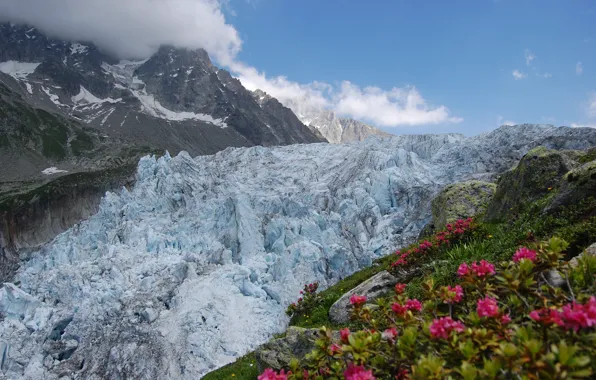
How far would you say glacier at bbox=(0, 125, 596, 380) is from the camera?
2641 centimetres

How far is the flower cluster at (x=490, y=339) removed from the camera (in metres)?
2.40

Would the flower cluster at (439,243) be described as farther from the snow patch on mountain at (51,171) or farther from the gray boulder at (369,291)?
the snow patch on mountain at (51,171)

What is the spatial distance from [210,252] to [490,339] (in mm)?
37379

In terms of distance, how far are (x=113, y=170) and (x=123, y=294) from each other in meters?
112

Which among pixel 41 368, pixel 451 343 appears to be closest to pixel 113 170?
pixel 41 368

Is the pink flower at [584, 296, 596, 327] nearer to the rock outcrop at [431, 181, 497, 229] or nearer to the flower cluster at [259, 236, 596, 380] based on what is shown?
the flower cluster at [259, 236, 596, 380]

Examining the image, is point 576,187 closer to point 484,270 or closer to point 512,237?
point 512,237

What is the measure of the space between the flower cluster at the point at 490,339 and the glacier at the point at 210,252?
78.9 feet

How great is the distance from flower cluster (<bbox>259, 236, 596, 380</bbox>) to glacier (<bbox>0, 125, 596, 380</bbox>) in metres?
24.0

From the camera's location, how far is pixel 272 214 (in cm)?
4200

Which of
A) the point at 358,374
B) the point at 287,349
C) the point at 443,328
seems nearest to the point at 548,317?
the point at 443,328

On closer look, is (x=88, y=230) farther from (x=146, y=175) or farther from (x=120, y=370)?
(x=120, y=370)

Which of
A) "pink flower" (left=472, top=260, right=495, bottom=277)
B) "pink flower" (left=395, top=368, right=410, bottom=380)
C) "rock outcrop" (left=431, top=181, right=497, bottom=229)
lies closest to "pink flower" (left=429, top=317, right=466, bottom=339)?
"pink flower" (left=395, top=368, right=410, bottom=380)

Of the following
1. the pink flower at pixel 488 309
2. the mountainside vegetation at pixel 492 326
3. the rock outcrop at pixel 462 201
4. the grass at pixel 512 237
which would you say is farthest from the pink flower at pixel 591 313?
the rock outcrop at pixel 462 201
